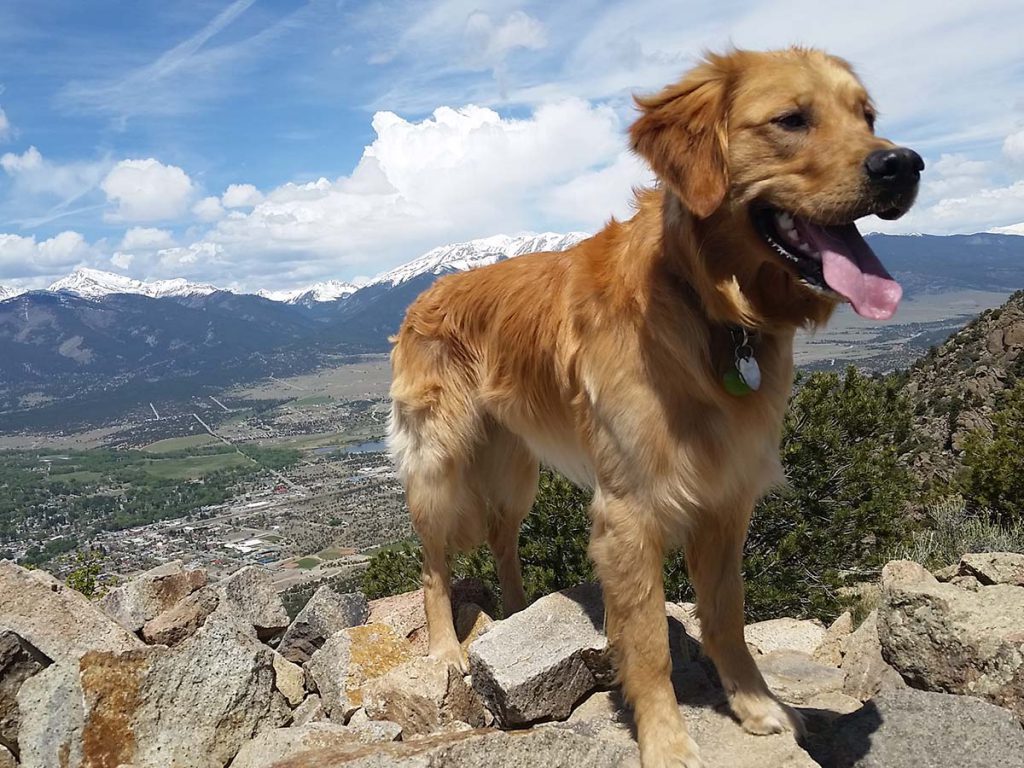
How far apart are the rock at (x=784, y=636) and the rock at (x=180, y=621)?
420 cm

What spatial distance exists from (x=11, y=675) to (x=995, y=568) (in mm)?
6286

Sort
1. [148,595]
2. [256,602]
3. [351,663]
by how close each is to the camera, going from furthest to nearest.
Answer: [256,602]
[148,595]
[351,663]

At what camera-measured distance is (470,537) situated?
5715 mm

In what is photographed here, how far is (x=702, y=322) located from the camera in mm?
3400

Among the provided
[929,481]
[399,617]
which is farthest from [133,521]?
[399,617]

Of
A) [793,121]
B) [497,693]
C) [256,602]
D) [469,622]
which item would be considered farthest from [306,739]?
[793,121]

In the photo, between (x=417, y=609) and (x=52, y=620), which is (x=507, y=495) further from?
(x=52, y=620)

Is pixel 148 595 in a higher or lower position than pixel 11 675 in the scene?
lower

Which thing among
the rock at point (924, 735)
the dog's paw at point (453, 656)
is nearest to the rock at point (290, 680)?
the dog's paw at point (453, 656)

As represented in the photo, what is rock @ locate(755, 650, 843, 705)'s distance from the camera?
4.62 meters

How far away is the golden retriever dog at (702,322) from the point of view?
3.03 metres

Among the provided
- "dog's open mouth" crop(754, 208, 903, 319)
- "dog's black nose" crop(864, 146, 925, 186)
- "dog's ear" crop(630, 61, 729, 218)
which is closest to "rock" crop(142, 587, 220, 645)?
"dog's ear" crop(630, 61, 729, 218)

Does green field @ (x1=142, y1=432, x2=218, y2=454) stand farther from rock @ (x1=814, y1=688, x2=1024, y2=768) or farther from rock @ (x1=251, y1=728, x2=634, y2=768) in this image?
rock @ (x1=814, y1=688, x2=1024, y2=768)

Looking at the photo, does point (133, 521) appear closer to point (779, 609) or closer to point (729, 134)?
point (779, 609)
